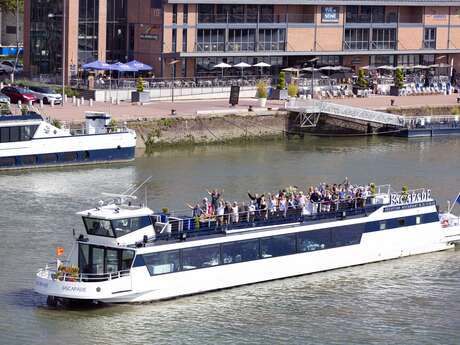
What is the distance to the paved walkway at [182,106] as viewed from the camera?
71.6 metres

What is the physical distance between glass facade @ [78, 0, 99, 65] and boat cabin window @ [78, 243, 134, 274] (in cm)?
4613

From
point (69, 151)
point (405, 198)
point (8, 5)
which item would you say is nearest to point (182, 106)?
point (69, 151)

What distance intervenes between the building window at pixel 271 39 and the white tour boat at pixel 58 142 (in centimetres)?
2446

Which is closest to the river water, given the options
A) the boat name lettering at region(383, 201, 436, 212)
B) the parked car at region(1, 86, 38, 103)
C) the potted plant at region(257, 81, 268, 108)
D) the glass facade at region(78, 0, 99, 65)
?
the boat name lettering at region(383, 201, 436, 212)

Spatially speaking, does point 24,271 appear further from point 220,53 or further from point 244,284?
point 220,53

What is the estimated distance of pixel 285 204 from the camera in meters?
44.1

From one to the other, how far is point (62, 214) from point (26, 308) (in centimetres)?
1225

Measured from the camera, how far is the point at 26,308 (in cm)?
3897

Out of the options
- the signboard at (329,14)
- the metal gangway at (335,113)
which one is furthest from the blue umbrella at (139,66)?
the signboard at (329,14)

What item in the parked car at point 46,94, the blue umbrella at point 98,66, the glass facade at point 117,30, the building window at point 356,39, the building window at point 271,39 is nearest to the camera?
the parked car at point 46,94

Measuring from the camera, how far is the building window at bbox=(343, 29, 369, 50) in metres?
93.3

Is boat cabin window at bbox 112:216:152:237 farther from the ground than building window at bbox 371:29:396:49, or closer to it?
closer to it

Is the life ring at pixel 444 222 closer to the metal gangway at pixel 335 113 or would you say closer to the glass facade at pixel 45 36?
the metal gangway at pixel 335 113

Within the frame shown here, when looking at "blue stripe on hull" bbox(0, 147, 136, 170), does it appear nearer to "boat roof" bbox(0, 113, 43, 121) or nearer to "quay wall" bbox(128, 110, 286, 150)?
"boat roof" bbox(0, 113, 43, 121)
